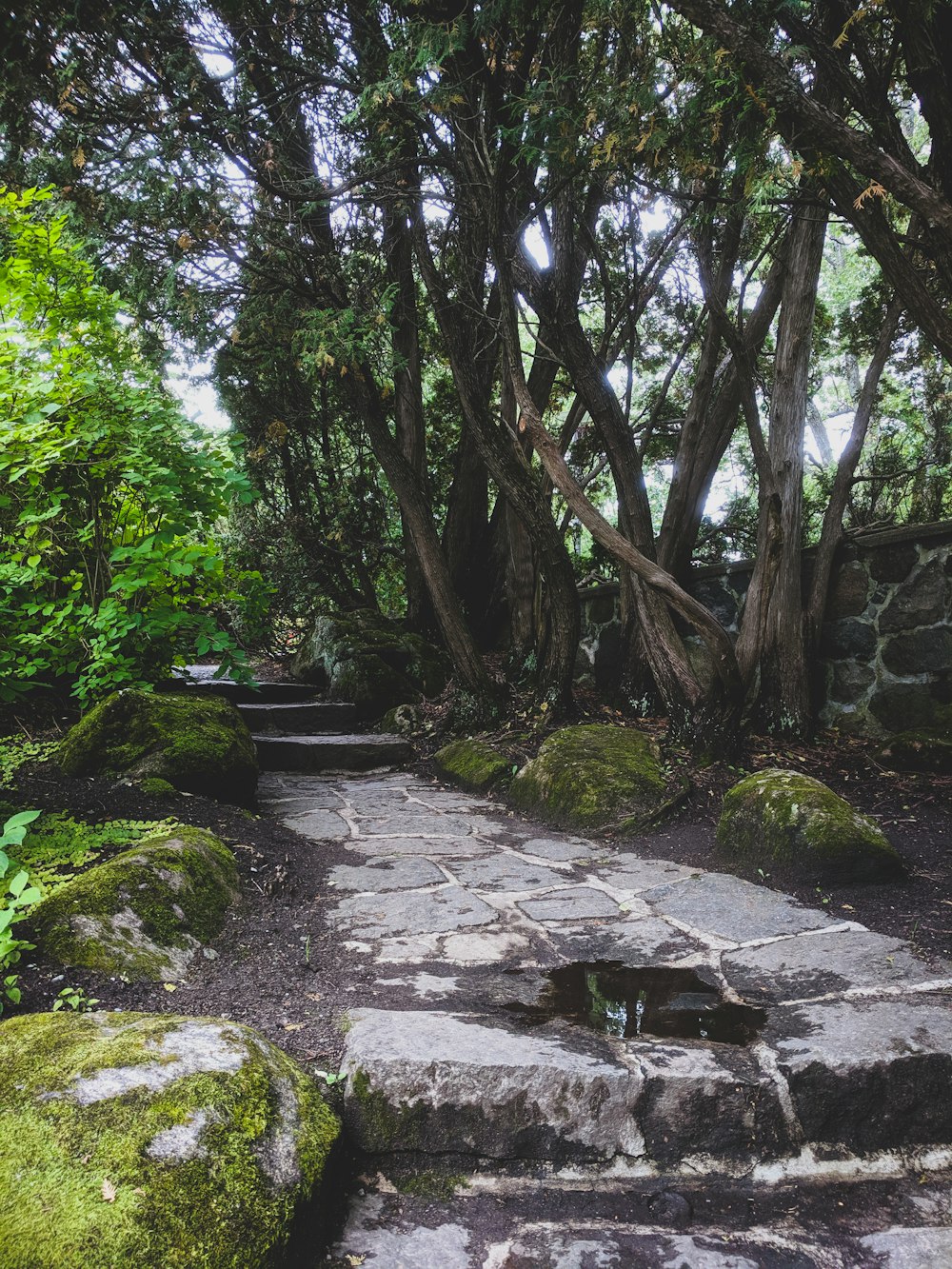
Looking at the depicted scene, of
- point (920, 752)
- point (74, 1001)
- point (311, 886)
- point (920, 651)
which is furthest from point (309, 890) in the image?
point (920, 651)

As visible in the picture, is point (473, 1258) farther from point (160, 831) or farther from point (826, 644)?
point (826, 644)

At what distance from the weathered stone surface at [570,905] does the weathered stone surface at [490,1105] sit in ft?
4.07

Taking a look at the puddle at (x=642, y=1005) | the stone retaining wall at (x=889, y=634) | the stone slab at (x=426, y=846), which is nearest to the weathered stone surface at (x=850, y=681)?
the stone retaining wall at (x=889, y=634)

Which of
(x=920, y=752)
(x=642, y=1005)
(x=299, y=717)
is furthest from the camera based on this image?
(x=299, y=717)

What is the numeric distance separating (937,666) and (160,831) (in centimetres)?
506

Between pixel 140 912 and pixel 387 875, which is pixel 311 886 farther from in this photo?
pixel 140 912

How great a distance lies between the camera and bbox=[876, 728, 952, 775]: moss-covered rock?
16.1ft

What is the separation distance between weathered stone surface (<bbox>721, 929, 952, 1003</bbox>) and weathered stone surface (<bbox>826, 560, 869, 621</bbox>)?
3599mm

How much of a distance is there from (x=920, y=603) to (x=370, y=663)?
5123mm

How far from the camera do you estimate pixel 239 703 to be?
7.82 m

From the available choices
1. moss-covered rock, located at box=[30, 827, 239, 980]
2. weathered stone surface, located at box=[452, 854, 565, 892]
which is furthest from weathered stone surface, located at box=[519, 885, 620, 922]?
moss-covered rock, located at box=[30, 827, 239, 980]

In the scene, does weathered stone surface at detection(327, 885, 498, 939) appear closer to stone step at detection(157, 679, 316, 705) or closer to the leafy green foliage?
the leafy green foliage

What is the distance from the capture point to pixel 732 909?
10.1ft

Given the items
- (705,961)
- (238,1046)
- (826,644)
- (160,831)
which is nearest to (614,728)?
(826,644)
